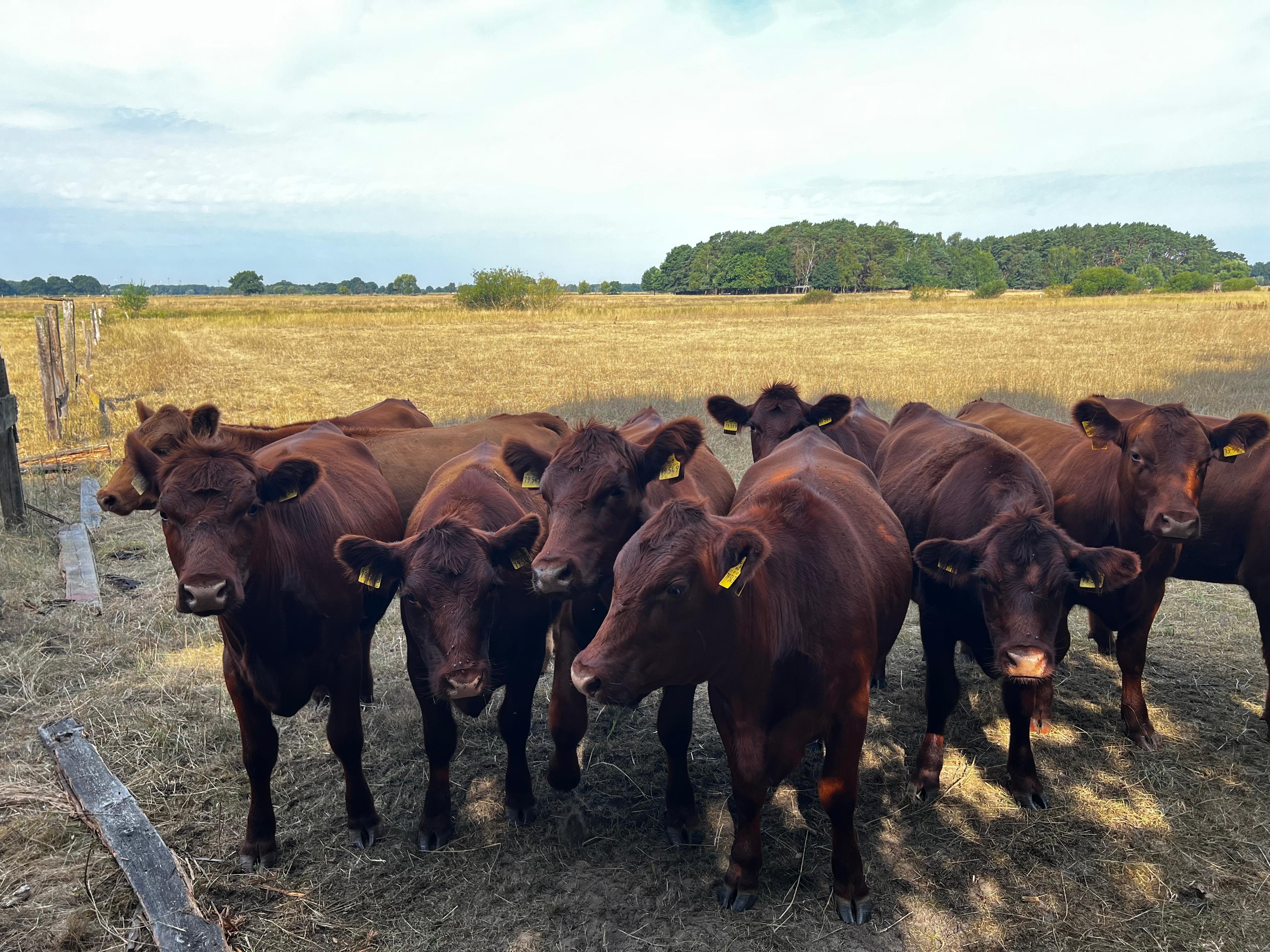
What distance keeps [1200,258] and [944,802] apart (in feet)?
482

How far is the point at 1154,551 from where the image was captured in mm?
4930

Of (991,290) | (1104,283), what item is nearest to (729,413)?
(991,290)

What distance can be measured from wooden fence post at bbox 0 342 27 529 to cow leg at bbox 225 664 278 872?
6737 millimetres

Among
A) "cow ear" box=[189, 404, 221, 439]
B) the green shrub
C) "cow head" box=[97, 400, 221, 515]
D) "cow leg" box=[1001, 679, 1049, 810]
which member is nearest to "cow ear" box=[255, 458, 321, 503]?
"cow head" box=[97, 400, 221, 515]

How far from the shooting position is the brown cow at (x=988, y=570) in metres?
3.69

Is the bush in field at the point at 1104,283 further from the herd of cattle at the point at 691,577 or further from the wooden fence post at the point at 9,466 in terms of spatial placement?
the wooden fence post at the point at 9,466

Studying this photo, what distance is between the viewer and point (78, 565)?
762cm

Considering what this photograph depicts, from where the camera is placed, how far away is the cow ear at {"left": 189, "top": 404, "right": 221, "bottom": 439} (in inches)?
228

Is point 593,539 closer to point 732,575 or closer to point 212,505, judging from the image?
point 732,575

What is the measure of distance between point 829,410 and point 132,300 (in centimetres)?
5841

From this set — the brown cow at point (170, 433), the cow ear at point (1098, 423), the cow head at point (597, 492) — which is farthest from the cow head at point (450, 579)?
the cow ear at point (1098, 423)

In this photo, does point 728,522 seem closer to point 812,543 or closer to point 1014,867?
point 812,543

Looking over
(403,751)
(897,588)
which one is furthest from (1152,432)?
(403,751)

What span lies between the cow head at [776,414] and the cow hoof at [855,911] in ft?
12.7
